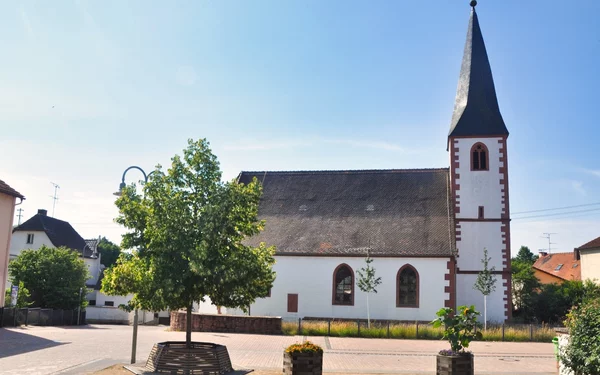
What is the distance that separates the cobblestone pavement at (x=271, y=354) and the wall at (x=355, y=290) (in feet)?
22.3

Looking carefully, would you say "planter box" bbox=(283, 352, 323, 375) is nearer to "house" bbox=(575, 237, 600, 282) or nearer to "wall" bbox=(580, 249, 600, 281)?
"wall" bbox=(580, 249, 600, 281)

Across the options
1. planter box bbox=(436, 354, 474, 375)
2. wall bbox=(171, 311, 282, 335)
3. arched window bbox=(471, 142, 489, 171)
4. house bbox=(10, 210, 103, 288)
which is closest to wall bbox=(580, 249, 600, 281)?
arched window bbox=(471, 142, 489, 171)

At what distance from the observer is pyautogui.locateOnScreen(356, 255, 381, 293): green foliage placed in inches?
1192

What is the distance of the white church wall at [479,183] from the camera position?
3372 cm

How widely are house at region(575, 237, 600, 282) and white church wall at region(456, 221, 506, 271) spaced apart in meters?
20.0

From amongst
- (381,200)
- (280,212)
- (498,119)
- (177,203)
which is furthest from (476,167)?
(177,203)

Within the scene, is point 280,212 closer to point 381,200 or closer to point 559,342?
point 381,200

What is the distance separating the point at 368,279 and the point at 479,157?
10.9m

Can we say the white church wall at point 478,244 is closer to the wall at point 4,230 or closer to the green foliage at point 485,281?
the green foliage at point 485,281

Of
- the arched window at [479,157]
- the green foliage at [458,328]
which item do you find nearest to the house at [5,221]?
the green foliage at [458,328]

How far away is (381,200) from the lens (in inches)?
1425

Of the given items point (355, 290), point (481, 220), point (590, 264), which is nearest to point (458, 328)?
point (355, 290)

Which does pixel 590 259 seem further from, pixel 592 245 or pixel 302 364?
pixel 302 364

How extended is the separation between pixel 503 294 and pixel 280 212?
14448 millimetres
